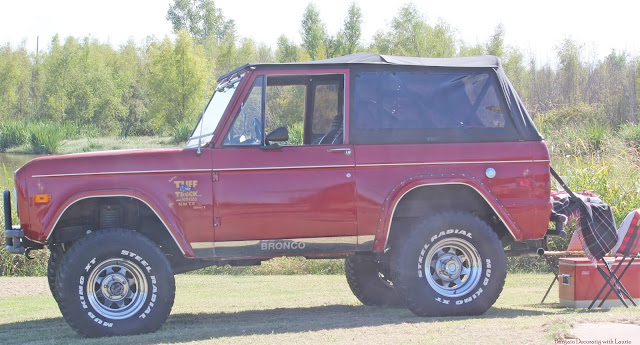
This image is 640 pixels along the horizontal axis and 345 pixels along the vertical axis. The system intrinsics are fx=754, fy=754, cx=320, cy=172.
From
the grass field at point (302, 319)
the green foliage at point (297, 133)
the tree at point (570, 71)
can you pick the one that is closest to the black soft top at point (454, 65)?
the green foliage at point (297, 133)

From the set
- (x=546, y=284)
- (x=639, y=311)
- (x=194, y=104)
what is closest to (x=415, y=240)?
(x=639, y=311)

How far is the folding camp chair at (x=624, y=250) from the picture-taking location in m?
7.53

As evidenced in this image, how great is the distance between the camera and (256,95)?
686cm

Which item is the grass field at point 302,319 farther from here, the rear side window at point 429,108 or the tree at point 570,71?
the tree at point 570,71

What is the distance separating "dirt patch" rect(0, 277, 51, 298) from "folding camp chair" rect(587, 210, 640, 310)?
6.77m

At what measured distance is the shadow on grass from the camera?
6.35 meters

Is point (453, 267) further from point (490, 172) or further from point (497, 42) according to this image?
point (497, 42)

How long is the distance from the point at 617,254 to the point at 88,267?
204 inches

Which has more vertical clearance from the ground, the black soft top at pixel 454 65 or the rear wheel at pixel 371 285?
the black soft top at pixel 454 65

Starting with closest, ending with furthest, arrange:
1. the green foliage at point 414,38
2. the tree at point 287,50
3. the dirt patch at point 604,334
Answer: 1. the dirt patch at point 604,334
2. the green foliage at point 414,38
3. the tree at point 287,50

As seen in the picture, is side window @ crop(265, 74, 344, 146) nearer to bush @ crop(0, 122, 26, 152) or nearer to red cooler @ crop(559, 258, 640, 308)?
red cooler @ crop(559, 258, 640, 308)

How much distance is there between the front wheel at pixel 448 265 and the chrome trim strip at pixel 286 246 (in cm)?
53

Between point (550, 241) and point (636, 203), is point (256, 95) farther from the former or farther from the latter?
point (636, 203)

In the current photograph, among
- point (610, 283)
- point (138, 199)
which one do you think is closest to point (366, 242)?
point (138, 199)
